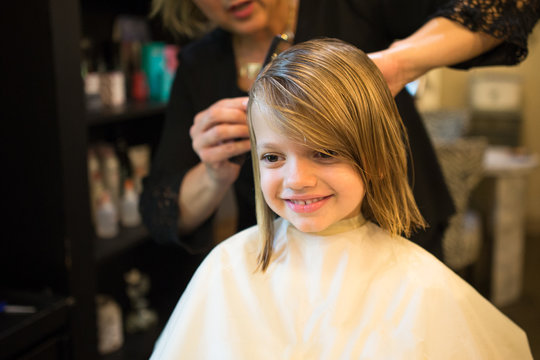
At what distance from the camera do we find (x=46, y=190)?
157 cm

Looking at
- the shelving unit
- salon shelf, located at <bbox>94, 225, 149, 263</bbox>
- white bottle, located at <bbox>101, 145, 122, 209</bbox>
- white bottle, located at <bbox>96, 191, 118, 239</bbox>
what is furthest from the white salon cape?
white bottle, located at <bbox>101, 145, 122, 209</bbox>

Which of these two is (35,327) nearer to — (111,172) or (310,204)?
(111,172)

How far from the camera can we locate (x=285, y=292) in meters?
0.87

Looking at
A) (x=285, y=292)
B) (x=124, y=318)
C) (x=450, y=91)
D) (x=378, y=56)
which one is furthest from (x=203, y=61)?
(x=450, y=91)

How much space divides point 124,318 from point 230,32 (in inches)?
65.8

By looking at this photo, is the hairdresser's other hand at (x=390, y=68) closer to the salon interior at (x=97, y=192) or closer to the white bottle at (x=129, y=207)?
the salon interior at (x=97, y=192)

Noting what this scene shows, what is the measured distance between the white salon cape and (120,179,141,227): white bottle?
1.31 m

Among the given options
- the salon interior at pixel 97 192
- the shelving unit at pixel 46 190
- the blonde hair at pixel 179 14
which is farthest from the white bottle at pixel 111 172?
the blonde hair at pixel 179 14

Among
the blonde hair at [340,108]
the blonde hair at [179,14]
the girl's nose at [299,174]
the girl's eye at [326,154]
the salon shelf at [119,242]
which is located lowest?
the salon shelf at [119,242]

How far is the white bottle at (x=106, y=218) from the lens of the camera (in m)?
2.06

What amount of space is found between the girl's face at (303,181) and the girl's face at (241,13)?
344mm

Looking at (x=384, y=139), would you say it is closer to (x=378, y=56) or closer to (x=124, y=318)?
(x=378, y=56)

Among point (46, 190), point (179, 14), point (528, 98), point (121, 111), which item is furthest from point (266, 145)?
point (528, 98)

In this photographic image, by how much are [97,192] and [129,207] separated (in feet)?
0.46
